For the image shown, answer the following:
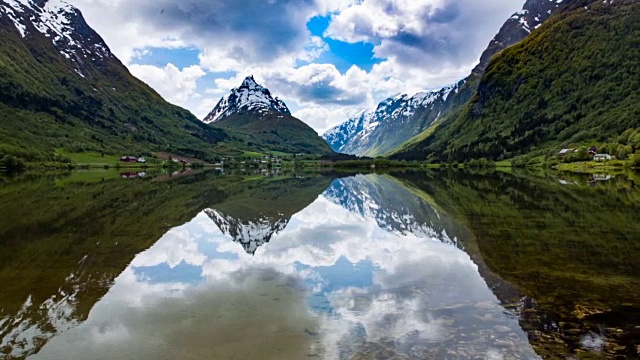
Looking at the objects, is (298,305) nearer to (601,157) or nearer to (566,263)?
(566,263)

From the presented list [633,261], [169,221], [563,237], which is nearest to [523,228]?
[563,237]

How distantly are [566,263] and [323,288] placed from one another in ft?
44.7

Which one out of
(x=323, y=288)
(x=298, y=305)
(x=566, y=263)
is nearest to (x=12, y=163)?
(x=323, y=288)

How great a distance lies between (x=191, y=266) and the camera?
1038 inches

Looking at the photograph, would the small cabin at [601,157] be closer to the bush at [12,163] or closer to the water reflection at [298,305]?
the water reflection at [298,305]

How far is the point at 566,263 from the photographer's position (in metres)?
24.7

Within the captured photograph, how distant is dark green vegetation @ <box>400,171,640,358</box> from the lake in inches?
3.5

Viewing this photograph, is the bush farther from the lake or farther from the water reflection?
the water reflection

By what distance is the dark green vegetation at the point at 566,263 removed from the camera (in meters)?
15.0

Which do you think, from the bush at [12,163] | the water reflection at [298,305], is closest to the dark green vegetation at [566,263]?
the water reflection at [298,305]

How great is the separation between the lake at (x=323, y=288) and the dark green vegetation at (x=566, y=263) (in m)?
0.09

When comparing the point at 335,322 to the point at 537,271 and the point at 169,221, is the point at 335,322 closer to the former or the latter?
the point at 537,271

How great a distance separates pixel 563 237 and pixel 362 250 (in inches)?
572

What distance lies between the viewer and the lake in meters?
14.4
